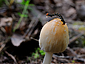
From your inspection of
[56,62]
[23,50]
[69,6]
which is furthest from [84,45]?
[69,6]

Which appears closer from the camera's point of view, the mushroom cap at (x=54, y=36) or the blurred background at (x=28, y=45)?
the mushroom cap at (x=54, y=36)

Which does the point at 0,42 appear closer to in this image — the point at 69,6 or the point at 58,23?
the point at 58,23

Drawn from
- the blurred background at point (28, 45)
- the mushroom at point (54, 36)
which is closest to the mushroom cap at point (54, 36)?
the mushroom at point (54, 36)

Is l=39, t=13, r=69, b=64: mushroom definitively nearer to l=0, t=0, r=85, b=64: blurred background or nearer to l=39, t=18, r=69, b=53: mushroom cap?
l=39, t=18, r=69, b=53: mushroom cap

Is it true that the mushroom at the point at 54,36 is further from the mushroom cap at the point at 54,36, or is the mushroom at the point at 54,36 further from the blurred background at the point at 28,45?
the blurred background at the point at 28,45

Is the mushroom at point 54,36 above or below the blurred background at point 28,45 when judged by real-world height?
above

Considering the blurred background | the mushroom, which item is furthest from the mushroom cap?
the blurred background

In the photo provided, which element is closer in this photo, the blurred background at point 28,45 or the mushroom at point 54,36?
the mushroom at point 54,36

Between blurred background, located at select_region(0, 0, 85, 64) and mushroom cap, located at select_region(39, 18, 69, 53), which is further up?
mushroom cap, located at select_region(39, 18, 69, 53)
